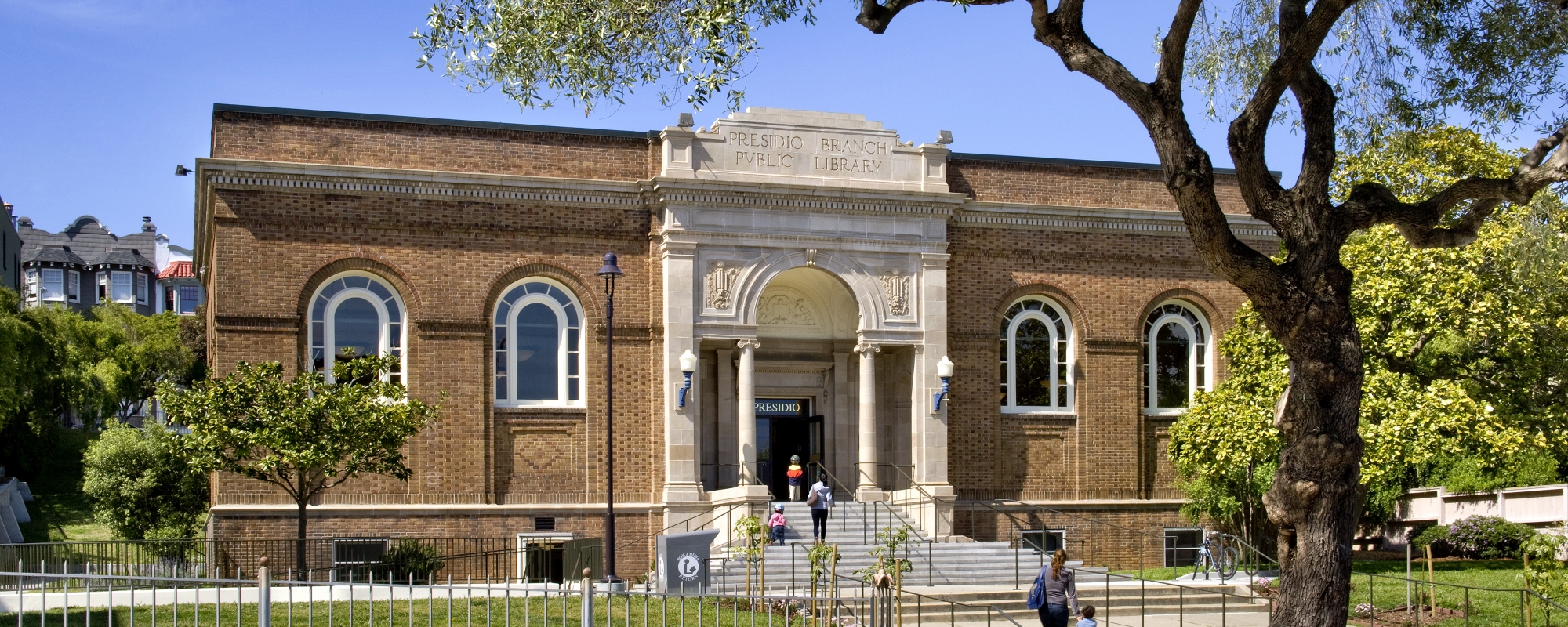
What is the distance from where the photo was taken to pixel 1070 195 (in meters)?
30.3

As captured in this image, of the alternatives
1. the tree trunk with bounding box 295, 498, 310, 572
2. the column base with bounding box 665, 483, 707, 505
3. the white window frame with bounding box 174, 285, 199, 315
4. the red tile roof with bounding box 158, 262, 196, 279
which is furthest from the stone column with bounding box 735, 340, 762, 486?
the white window frame with bounding box 174, 285, 199, 315

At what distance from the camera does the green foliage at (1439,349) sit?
78.0 ft

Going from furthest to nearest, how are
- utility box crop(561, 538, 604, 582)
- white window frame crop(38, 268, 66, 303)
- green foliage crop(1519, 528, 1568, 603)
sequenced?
1. white window frame crop(38, 268, 66, 303)
2. utility box crop(561, 538, 604, 582)
3. green foliage crop(1519, 528, 1568, 603)

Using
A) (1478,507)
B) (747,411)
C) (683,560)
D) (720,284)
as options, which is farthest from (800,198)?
(1478,507)

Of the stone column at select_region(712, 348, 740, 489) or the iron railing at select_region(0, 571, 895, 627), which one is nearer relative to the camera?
the iron railing at select_region(0, 571, 895, 627)

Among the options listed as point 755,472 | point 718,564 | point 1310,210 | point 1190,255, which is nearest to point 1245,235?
point 1190,255

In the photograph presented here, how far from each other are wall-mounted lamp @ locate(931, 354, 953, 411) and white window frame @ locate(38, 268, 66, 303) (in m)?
95.6

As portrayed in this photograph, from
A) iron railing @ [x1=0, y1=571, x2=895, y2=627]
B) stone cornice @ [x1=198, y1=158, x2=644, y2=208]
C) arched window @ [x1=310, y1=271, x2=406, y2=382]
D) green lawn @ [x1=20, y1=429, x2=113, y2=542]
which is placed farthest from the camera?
green lawn @ [x1=20, y1=429, x2=113, y2=542]

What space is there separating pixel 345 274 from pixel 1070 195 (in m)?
Answer: 13.8

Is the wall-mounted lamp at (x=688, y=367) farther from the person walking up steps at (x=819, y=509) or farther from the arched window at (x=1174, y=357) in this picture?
the arched window at (x=1174, y=357)

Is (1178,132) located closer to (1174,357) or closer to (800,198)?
(800,198)

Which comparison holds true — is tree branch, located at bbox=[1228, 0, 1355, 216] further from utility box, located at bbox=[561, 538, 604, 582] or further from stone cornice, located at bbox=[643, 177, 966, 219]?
stone cornice, located at bbox=[643, 177, 966, 219]

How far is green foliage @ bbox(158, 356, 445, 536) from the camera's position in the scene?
2256 centimetres

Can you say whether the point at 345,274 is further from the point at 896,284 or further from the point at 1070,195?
the point at 1070,195
